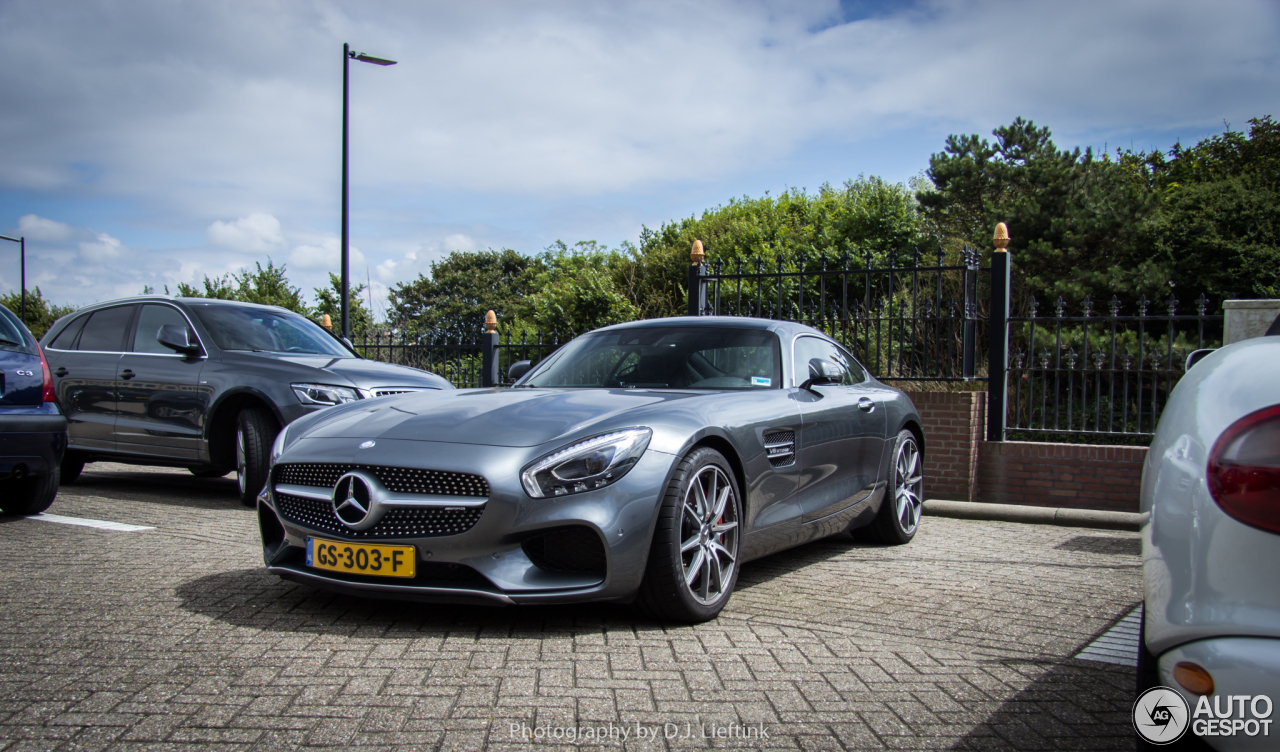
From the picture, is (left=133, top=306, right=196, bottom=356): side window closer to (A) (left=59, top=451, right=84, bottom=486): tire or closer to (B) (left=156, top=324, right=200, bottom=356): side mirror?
(B) (left=156, top=324, right=200, bottom=356): side mirror

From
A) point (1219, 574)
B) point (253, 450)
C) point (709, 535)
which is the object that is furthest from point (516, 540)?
point (253, 450)

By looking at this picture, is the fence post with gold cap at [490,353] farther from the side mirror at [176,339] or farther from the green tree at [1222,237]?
the green tree at [1222,237]

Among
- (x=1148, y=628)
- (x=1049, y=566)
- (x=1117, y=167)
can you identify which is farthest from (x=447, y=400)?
(x=1117, y=167)

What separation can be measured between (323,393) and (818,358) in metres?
3.96

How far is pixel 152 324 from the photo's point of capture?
8.21 metres

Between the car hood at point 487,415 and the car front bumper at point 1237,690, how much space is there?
2357mm

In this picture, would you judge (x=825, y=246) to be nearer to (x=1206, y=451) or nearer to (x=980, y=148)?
(x=980, y=148)

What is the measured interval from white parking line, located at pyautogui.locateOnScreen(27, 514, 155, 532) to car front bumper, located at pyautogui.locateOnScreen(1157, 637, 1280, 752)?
19.9ft

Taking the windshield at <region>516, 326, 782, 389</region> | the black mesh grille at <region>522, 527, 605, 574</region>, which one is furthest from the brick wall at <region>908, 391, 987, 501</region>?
the black mesh grille at <region>522, 527, 605, 574</region>

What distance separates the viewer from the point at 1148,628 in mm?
1952

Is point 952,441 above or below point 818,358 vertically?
below

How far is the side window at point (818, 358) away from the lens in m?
5.29

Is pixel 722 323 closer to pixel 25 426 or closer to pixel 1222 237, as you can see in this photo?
pixel 25 426

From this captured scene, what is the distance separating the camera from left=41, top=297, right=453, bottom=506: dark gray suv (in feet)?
23.9
